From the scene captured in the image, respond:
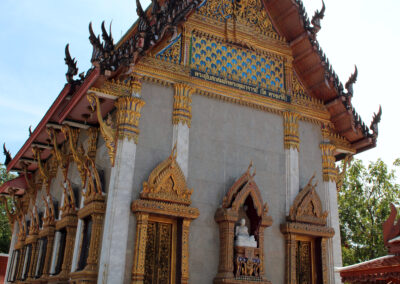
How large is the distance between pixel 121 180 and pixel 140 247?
112 cm

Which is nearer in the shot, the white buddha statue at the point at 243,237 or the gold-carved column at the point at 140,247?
the gold-carved column at the point at 140,247

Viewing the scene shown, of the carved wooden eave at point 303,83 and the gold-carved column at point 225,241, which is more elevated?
the carved wooden eave at point 303,83

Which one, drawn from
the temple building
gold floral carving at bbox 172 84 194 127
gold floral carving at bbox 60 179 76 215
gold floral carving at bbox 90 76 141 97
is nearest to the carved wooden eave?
the temple building

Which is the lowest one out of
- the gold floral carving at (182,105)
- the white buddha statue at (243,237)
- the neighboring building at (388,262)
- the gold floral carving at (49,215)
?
the neighboring building at (388,262)

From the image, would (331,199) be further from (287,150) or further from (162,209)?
(162,209)

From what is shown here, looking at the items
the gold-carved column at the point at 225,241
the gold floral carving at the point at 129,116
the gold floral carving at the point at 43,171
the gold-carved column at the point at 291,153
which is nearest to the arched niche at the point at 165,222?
the gold-carved column at the point at 225,241

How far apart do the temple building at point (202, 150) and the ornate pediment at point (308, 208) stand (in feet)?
0.09

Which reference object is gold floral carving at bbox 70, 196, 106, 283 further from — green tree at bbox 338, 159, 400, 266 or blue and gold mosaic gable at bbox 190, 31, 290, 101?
green tree at bbox 338, 159, 400, 266

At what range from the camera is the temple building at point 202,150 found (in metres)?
7.93

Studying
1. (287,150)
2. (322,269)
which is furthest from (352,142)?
(322,269)

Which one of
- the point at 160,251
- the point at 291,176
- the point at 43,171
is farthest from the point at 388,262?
the point at 43,171

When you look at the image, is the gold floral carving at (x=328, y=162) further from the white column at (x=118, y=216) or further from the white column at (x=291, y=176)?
the white column at (x=118, y=216)

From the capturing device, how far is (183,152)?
8586 mm

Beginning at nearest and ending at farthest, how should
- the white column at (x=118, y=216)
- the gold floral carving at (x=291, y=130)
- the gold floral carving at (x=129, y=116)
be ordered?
1. the white column at (x=118, y=216)
2. the gold floral carving at (x=129, y=116)
3. the gold floral carving at (x=291, y=130)
